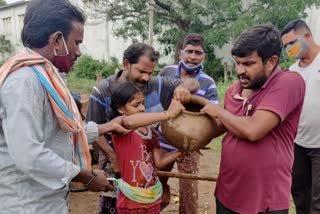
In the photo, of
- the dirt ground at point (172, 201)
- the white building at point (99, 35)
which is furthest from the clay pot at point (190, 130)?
the white building at point (99, 35)

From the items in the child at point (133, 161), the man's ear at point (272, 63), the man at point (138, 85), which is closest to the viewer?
the man's ear at point (272, 63)

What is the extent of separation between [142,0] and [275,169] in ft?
40.9

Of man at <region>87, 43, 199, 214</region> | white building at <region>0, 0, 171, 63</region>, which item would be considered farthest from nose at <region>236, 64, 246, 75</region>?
white building at <region>0, 0, 171, 63</region>

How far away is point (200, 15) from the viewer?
13.8 metres

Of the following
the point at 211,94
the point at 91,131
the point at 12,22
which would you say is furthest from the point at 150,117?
the point at 12,22

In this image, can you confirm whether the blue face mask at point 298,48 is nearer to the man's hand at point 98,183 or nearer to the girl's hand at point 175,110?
the girl's hand at point 175,110

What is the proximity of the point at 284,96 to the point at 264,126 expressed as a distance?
0.69 feet

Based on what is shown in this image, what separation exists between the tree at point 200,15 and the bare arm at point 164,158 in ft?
34.6

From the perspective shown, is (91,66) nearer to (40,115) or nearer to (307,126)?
(307,126)

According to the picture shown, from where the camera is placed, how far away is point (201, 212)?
4113 millimetres

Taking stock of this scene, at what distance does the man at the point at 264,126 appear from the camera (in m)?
2.00

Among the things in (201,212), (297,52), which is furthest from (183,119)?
(201,212)

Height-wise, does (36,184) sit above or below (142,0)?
below

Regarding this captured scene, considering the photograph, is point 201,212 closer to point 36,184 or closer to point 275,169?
point 275,169
